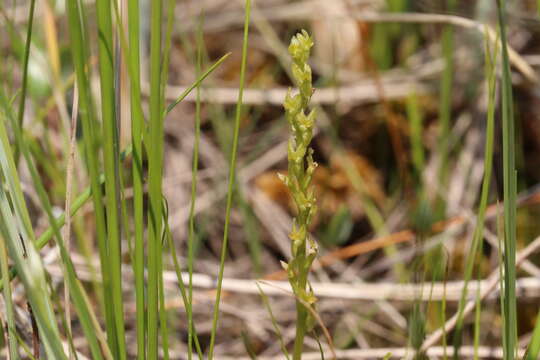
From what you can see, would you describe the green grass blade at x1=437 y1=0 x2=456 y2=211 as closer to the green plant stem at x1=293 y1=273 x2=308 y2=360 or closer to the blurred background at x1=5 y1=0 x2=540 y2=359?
the blurred background at x1=5 y1=0 x2=540 y2=359

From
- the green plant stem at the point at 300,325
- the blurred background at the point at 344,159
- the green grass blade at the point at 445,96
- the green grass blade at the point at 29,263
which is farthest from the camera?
the green grass blade at the point at 445,96

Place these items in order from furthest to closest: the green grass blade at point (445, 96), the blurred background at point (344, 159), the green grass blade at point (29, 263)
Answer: the green grass blade at point (445, 96) < the blurred background at point (344, 159) < the green grass blade at point (29, 263)

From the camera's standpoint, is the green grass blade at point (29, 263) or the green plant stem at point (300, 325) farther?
the green plant stem at point (300, 325)

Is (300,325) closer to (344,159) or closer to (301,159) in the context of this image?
(301,159)

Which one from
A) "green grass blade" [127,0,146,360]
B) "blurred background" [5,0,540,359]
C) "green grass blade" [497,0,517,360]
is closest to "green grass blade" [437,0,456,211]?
"blurred background" [5,0,540,359]

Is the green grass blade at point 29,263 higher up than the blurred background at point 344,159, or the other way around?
the green grass blade at point 29,263

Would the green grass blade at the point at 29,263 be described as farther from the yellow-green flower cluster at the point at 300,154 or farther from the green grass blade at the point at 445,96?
the green grass blade at the point at 445,96

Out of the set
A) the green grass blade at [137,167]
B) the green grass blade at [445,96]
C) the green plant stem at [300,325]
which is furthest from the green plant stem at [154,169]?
the green grass blade at [445,96]

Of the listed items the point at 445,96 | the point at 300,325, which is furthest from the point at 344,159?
the point at 300,325
